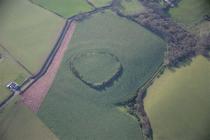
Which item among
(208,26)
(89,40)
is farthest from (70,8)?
(208,26)

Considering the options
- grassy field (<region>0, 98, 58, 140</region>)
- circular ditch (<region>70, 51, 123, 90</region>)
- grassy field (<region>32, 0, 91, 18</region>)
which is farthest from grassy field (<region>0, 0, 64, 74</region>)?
grassy field (<region>0, 98, 58, 140</region>)

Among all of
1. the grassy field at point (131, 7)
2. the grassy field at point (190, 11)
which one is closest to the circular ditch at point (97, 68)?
the grassy field at point (131, 7)

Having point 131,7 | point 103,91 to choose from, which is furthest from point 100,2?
point 103,91

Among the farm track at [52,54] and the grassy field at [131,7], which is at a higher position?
the farm track at [52,54]

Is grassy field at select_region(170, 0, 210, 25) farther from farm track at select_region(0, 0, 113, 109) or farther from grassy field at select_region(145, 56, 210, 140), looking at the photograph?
farm track at select_region(0, 0, 113, 109)

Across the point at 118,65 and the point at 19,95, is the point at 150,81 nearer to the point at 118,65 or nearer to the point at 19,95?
the point at 118,65

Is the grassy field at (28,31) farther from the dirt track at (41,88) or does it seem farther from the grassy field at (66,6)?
the dirt track at (41,88)
